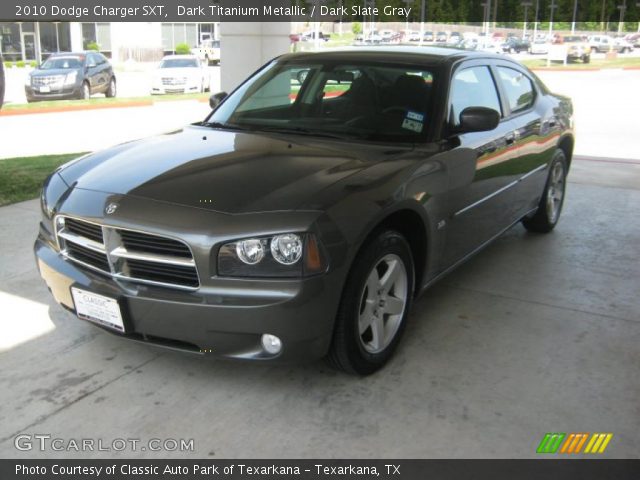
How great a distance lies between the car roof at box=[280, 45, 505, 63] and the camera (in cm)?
429

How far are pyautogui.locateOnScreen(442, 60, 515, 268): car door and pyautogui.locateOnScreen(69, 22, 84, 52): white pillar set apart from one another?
4466 cm

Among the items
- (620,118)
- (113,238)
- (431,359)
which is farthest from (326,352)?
(620,118)

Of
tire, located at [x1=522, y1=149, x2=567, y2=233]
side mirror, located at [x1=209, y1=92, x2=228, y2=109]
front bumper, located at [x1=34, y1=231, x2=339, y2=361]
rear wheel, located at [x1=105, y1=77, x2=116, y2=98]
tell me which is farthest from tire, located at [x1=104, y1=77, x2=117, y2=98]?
front bumper, located at [x1=34, y1=231, x2=339, y2=361]

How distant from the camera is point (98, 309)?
3162 millimetres

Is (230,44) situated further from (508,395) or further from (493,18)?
(493,18)

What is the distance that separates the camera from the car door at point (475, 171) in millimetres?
3973

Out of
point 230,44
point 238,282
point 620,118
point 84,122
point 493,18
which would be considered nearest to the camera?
point 238,282

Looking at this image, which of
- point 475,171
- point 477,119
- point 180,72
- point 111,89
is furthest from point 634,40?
point 477,119

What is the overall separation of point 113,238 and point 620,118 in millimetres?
15472

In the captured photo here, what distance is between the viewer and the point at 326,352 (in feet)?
10.2

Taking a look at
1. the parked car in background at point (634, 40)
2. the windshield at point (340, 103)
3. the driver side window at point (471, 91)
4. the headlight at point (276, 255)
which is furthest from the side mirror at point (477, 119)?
the parked car in background at point (634, 40)

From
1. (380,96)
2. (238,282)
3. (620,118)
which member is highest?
(380,96)

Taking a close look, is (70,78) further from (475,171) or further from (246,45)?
(475,171)

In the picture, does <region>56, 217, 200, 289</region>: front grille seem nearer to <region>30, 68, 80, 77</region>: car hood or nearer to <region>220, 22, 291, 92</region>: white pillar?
<region>220, 22, 291, 92</region>: white pillar
